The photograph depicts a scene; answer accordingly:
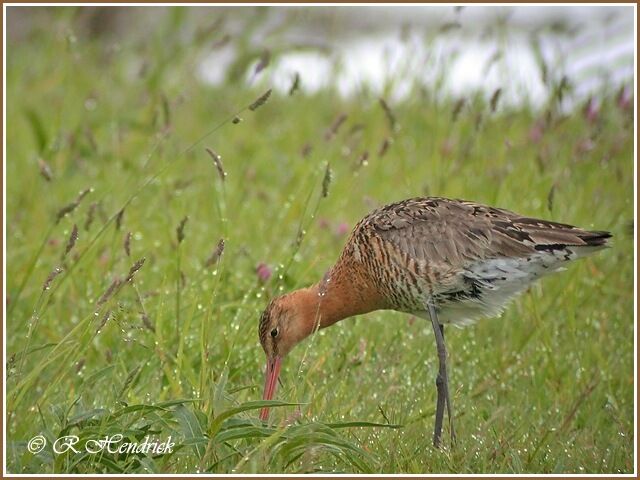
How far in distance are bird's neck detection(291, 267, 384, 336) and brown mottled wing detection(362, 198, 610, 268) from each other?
0.87ft

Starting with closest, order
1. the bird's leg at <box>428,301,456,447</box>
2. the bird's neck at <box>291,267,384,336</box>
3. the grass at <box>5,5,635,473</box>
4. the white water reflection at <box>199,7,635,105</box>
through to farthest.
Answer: the grass at <box>5,5,635,473</box>, the bird's leg at <box>428,301,456,447</box>, the bird's neck at <box>291,267,384,336</box>, the white water reflection at <box>199,7,635,105</box>

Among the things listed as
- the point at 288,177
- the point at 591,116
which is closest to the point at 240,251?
the point at 288,177

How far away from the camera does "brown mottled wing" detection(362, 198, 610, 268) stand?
4141 mm

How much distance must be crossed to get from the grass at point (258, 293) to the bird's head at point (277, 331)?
3.4 inches

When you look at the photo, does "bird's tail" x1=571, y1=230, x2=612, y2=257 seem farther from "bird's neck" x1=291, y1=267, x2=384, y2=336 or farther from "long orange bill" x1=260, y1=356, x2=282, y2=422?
"long orange bill" x1=260, y1=356, x2=282, y2=422

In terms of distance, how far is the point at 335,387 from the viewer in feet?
13.8

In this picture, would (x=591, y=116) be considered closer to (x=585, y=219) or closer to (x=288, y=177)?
(x=585, y=219)

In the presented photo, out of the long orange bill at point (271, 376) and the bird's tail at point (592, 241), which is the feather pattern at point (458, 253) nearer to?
the bird's tail at point (592, 241)

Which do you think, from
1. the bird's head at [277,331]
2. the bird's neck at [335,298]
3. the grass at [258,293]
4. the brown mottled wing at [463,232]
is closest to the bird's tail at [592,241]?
the brown mottled wing at [463,232]

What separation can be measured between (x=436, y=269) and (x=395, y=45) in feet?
14.1

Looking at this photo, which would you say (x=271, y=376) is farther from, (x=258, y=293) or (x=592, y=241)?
(x=592, y=241)

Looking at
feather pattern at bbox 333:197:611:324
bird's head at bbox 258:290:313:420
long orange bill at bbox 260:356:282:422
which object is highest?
feather pattern at bbox 333:197:611:324

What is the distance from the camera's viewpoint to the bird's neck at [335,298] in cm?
456

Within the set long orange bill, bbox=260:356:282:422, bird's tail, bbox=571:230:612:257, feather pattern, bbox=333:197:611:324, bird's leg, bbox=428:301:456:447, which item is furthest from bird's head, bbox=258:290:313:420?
bird's tail, bbox=571:230:612:257
